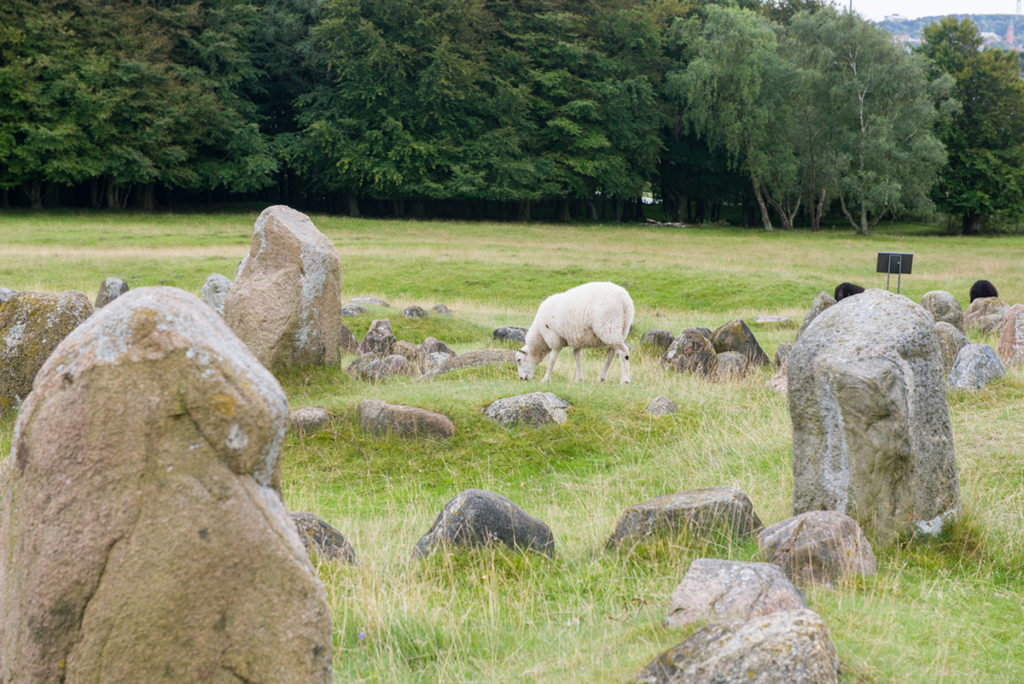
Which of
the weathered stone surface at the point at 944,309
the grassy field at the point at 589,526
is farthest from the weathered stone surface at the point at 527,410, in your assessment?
the weathered stone surface at the point at 944,309

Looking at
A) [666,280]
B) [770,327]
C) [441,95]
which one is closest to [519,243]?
[666,280]

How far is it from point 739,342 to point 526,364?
4961 millimetres

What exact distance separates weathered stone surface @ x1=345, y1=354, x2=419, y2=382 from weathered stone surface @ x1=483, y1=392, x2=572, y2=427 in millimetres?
3470

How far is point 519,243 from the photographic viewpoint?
5128cm

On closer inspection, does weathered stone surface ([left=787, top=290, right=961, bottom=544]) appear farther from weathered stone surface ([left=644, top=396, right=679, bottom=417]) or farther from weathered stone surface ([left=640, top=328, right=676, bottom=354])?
weathered stone surface ([left=640, top=328, right=676, bottom=354])

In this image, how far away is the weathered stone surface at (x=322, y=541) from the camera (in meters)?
7.91

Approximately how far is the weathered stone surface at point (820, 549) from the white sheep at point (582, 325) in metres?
8.84

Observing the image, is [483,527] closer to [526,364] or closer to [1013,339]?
[526,364]

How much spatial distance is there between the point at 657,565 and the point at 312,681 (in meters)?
4.06

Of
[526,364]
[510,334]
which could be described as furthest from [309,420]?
[510,334]

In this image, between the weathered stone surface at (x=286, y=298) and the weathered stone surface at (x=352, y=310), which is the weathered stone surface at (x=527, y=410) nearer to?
the weathered stone surface at (x=286, y=298)

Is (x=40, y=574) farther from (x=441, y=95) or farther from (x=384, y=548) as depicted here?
(x=441, y=95)

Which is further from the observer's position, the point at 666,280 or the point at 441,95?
the point at 441,95

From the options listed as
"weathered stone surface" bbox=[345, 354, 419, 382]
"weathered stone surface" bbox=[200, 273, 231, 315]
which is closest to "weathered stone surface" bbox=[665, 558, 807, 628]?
"weathered stone surface" bbox=[345, 354, 419, 382]
